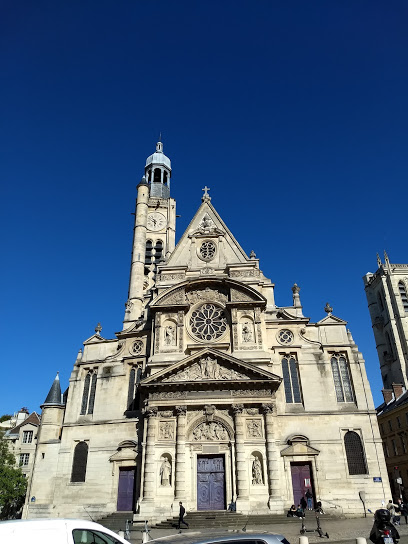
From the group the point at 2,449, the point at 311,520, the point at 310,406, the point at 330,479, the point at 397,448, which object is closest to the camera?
the point at 311,520

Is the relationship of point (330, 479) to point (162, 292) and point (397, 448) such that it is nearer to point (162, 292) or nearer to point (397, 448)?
point (162, 292)

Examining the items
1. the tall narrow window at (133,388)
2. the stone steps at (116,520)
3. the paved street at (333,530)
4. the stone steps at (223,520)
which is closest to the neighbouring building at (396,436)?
the paved street at (333,530)

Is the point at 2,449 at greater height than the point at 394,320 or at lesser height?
lesser

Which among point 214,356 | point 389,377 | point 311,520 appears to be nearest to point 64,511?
point 214,356

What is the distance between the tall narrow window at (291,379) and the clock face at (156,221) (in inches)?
950

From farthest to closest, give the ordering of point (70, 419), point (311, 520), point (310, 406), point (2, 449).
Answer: point (2, 449) < point (70, 419) < point (310, 406) < point (311, 520)

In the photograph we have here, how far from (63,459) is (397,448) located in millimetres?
29045

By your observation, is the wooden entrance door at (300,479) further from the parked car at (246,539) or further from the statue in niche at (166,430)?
the parked car at (246,539)

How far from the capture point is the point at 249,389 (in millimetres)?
24344

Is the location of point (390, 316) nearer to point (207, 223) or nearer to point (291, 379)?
point (207, 223)

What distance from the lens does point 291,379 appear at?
26.1 meters

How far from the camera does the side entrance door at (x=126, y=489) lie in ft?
78.3

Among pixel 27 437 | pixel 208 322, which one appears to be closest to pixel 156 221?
pixel 208 322

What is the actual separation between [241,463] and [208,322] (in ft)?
29.2
